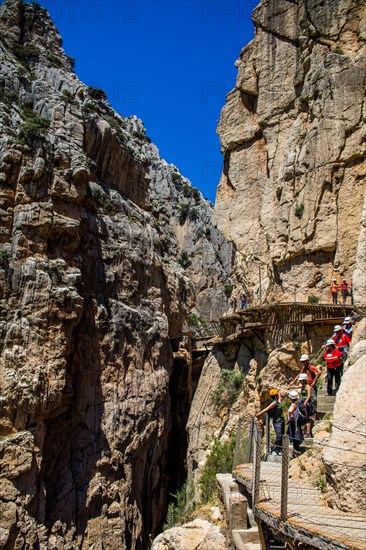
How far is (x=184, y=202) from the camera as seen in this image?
6688cm

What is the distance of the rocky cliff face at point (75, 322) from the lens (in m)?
23.8

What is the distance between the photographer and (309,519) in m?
5.98

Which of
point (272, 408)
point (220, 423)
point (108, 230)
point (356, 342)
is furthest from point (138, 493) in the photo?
point (356, 342)

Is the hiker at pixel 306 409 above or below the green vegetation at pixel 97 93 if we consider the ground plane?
below

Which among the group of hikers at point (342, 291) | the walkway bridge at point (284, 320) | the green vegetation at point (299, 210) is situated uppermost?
the green vegetation at point (299, 210)

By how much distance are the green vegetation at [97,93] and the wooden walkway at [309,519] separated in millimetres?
36919

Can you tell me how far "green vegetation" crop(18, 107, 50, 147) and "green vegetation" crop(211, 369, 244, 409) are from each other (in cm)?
1449

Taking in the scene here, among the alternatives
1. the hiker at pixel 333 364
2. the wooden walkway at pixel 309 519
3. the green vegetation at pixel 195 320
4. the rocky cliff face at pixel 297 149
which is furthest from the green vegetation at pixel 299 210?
the green vegetation at pixel 195 320

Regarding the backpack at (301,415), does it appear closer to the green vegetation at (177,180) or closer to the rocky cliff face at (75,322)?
the rocky cliff face at (75,322)

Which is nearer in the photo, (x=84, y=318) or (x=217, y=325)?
(x=217, y=325)

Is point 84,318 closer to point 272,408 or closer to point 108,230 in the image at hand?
point 108,230

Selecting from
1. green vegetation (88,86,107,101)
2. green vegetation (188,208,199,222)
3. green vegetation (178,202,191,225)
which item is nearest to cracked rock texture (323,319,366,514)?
green vegetation (88,86,107,101)

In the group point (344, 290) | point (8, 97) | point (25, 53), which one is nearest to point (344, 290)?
point (344, 290)

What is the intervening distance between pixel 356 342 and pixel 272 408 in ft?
12.0
